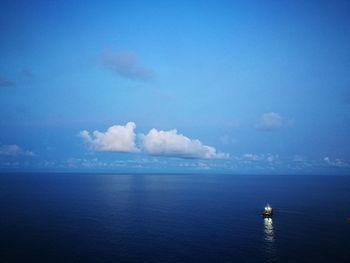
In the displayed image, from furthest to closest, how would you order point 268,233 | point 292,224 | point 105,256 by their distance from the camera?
point 292,224 → point 268,233 → point 105,256

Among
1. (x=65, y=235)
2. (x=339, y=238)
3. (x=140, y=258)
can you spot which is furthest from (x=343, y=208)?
(x=65, y=235)

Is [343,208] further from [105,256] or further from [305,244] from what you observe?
[105,256]

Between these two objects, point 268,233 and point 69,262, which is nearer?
point 69,262

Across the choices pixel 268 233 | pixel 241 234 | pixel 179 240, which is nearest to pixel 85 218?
pixel 179 240

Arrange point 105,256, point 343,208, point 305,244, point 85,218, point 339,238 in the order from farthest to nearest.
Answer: point 343,208
point 85,218
point 339,238
point 305,244
point 105,256

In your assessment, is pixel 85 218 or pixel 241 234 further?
pixel 85 218

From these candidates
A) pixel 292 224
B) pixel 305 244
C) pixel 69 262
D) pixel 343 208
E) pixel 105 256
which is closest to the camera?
pixel 69 262

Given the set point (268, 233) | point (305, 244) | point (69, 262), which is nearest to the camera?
point (69, 262)

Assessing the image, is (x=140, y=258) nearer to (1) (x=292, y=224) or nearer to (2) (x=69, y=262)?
(2) (x=69, y=262)

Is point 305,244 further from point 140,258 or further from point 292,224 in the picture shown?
point 140,258
